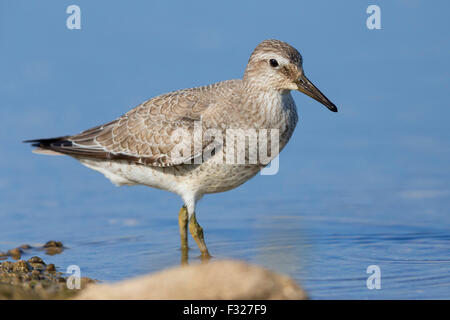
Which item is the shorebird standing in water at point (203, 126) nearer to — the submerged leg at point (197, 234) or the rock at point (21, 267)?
the submerged leg at point (197, 234)

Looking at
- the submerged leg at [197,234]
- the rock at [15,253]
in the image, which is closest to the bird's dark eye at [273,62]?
the submerged leg at [197,234]

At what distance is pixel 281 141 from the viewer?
32.8 ft

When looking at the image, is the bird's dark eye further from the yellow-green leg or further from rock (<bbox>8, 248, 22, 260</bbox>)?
rock (<bbox>8, 248, 22, 260</bbox>)

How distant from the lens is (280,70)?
32.2ft

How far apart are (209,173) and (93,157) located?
1841mm

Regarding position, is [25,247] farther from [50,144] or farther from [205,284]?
[205,284]

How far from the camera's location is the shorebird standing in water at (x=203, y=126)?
9.81 m

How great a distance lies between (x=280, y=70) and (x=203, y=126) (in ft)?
3.66

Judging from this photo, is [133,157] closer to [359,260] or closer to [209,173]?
[209,173]

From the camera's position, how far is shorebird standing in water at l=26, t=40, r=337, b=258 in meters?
9.81
